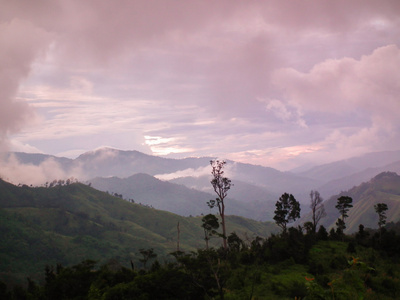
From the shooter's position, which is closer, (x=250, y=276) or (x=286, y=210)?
(x=250, y=276)

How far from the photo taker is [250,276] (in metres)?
33.5

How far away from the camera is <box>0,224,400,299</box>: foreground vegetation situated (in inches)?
925

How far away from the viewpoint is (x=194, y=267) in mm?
25297

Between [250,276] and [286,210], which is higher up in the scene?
[286,210]

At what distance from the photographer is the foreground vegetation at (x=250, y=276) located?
925 inches

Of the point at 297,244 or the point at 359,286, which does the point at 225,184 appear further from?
the point at 359,286

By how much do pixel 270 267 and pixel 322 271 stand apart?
6334 millimetres

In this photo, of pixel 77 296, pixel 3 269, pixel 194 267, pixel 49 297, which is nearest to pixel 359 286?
pixel 194 267

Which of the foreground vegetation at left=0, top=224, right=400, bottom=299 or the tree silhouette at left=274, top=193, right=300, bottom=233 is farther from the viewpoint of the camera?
the tree silhouette at left=274, top=193, right=300, bottom=233

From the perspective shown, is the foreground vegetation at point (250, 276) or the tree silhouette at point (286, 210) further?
the tree silhouette at point (286, 210)

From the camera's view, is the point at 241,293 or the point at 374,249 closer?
the point at 241,293

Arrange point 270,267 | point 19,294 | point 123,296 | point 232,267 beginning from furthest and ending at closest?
point 19,294 → point 232,267 → point 270,267 → point 123,296

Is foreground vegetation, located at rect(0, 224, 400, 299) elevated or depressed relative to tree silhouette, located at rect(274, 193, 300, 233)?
depressed

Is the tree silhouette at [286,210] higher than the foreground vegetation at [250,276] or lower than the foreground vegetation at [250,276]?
higher
